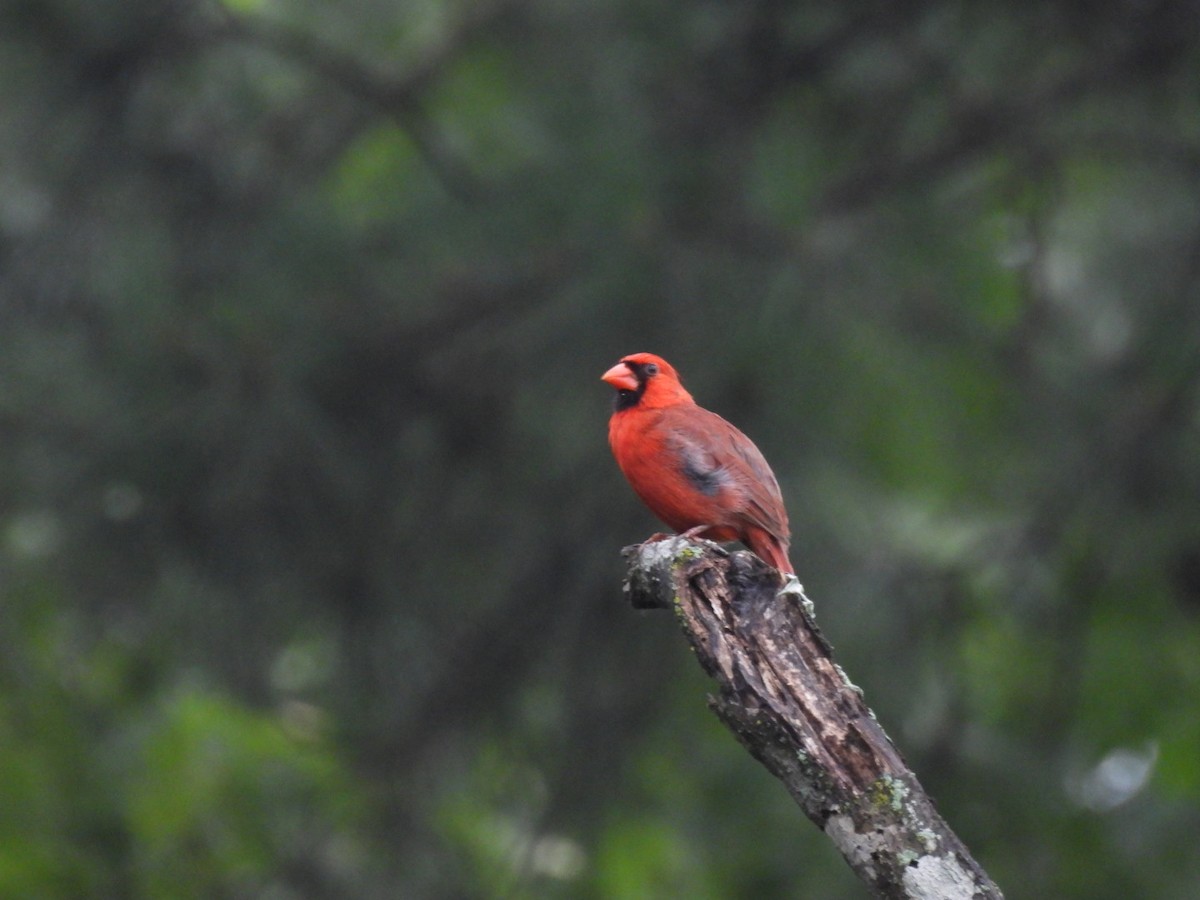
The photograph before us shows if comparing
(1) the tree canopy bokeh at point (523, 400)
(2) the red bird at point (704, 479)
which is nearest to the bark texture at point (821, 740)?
(2) the red bird at point (704, 479)

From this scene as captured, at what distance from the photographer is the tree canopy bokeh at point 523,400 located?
6.15m

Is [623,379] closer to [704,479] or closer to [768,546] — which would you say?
[704,479]

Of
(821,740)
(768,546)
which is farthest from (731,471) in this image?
(821,740)

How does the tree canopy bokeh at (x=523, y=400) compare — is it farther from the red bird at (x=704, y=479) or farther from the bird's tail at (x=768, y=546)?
the bird's tail at (x=768, y=546)

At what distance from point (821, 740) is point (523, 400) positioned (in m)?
3.88

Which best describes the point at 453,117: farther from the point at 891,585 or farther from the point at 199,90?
the point at 891,585

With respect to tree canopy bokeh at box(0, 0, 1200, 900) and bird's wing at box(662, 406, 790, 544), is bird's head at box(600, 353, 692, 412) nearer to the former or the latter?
bird's wing at box(662, 406, 790, 544)

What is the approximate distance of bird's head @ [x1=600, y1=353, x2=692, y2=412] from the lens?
5199mm

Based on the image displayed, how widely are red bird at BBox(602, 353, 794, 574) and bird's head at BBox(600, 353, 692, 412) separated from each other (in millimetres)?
280

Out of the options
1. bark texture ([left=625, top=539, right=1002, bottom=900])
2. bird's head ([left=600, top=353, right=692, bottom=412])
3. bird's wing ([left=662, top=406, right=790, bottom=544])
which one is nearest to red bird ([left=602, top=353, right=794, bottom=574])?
bird's wing ([left=662, top=406, right=790, bottom=544])

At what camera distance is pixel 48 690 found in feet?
23.4

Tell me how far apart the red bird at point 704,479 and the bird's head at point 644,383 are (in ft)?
0.92

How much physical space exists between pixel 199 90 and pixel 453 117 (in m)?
1.05

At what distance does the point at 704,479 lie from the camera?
4.62 metres
